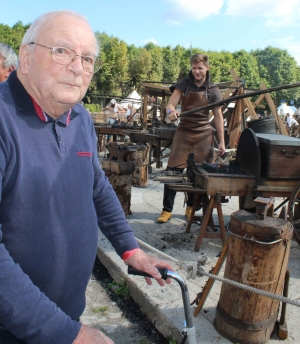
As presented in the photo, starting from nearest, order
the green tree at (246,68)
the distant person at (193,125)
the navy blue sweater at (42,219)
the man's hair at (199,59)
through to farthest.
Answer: the navy blue sweater at (42,219) → the man's hair at (199,59) → the distant person at (193,125) → the green tree at (246,68)

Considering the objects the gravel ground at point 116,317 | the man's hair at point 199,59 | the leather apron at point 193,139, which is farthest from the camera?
the leather apron at point 193,139

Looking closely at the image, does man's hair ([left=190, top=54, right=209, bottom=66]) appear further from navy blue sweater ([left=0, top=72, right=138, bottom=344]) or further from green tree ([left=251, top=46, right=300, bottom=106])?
green tree ([left=251, top=46, right=300, bottom=106])

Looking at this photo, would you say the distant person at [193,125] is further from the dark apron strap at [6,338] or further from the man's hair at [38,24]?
the dark apron strap at [6,338]

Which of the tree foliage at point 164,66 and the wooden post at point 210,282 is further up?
the tree foliage at point 164,66

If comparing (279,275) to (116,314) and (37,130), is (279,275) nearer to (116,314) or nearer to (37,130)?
(116,314)

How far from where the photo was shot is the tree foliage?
5125cm

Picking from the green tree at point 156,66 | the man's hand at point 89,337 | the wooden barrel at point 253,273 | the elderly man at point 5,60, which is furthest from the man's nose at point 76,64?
the green tree at point 156,66

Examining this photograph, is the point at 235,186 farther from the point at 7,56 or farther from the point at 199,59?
the point at 7,56

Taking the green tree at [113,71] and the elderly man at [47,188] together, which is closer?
the elderly man at [47,188]

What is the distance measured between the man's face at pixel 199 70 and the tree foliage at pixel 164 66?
112 feet

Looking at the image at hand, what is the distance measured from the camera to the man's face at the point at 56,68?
1.35m

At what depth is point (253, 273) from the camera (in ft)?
7.61

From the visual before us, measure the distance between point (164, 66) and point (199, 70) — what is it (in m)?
62.1

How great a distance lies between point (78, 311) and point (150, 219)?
3500mm
